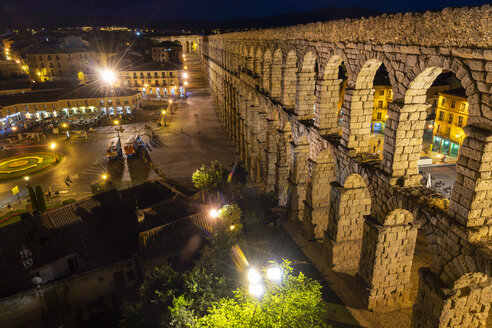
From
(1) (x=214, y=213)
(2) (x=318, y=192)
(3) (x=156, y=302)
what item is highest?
(2) (x=318, y=192)

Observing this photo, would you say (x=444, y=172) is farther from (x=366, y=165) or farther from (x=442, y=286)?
(x=442, y=286)

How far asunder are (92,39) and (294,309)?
14196 centimetres

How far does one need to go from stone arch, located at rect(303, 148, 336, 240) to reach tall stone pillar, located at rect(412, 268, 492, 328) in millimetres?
9657

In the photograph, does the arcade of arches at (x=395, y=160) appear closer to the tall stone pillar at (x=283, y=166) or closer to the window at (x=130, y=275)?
the tall stone pillar at (x=283, y=166)

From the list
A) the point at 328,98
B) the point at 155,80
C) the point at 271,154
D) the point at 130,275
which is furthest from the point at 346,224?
the point at 155,80

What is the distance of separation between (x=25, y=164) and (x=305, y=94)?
44099mm

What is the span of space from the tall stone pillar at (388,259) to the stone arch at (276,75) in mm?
15512

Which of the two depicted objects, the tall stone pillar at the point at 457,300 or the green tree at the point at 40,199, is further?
the green tree at the point at 40,199

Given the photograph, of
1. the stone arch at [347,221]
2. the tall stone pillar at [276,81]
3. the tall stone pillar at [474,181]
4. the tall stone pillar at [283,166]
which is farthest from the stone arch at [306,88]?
the tall stone pillar at [474,181]

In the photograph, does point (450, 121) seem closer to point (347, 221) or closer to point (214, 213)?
point (347, 221)

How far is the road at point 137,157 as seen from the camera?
134 ft

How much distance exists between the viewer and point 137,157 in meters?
49.4

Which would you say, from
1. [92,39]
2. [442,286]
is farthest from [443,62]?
[92,39]

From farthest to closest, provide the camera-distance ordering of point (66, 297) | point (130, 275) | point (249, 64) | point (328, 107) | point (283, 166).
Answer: point (249, 64)
point (283, 166)
point (130, 275)
point (66, 297)
point (328, 107)
